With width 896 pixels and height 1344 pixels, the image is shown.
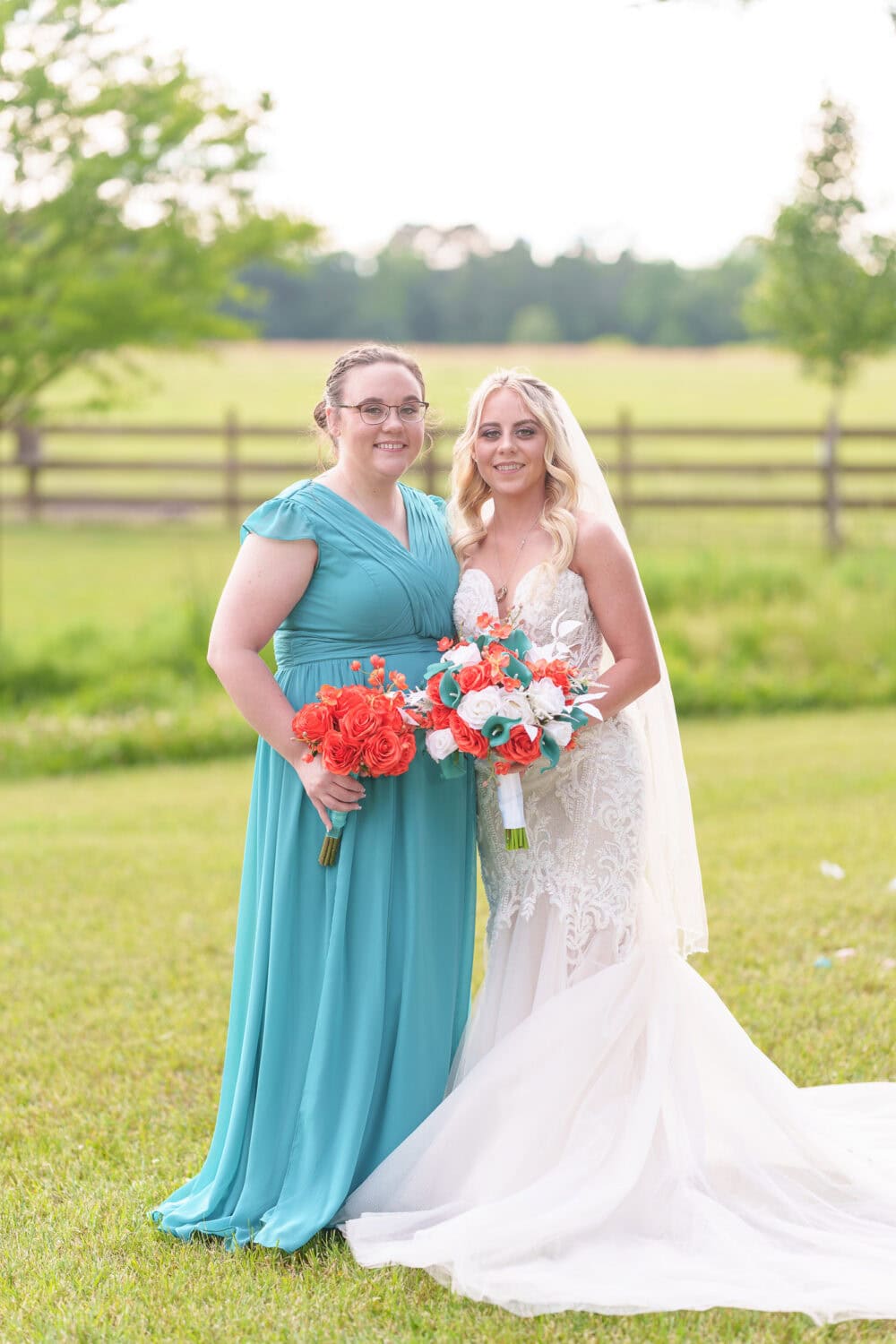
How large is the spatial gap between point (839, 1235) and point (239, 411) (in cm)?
3830

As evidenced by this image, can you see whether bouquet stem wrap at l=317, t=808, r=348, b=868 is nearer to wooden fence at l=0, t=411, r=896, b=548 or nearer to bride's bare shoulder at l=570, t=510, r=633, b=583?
bride's bare shoulder at l=570, t=510, r=633, b=583

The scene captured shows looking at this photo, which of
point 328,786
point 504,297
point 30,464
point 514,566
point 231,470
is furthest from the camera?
point 504,297

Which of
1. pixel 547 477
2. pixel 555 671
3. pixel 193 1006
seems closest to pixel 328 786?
pixel 555 671

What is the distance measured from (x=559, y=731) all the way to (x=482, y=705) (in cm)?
23

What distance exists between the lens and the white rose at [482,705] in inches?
148

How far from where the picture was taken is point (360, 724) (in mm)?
3832

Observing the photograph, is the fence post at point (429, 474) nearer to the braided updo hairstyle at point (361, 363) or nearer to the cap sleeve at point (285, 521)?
the braided updo hairstyle at point (361, 363)

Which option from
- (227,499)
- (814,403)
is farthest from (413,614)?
(814,403)

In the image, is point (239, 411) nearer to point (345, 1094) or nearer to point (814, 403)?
point (814, 403)

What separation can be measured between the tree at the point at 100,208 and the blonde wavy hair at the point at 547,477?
1010 cm

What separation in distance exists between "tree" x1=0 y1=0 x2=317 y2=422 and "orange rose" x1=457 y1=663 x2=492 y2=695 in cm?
1085

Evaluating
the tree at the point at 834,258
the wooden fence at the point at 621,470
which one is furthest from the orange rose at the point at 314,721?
the tree at the point at 834,258

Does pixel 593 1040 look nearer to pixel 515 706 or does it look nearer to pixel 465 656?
pixel 515 706

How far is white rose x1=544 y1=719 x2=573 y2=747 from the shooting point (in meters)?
3.85
